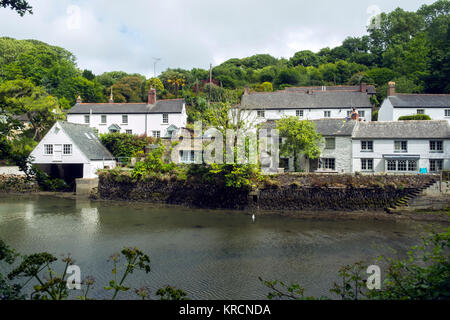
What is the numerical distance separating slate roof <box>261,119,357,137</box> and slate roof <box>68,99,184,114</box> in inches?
567

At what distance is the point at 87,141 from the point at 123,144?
3981mm

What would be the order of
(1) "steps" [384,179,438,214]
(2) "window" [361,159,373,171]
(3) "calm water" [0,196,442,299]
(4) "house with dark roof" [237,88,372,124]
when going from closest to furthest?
(3) "calm water" [0,196,442,299] → (1) "steps" [384,179,438,214] → (2) "window" [361,159,373,171] → (4) "house with dark roof" [237,88,372,124]

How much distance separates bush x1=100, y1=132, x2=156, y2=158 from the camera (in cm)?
3659

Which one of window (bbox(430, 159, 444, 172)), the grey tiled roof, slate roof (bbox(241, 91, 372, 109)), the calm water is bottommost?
the calm water

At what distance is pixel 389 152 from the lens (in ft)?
101

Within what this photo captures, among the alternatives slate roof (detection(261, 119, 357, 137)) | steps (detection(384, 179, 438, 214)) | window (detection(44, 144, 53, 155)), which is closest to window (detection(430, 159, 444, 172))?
steps (detection(384, 179, 438, 214))

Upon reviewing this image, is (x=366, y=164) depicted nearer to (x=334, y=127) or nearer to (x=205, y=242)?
(x=334, y=127)

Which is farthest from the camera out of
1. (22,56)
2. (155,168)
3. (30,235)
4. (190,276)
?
(22,56)

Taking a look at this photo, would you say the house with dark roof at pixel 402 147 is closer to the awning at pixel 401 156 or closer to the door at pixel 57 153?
the awning at pixel 401 156

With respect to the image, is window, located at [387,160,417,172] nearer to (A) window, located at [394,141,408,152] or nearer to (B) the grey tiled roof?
(A) window, located at [394,141,408,152]

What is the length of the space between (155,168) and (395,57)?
6314 centimetres
